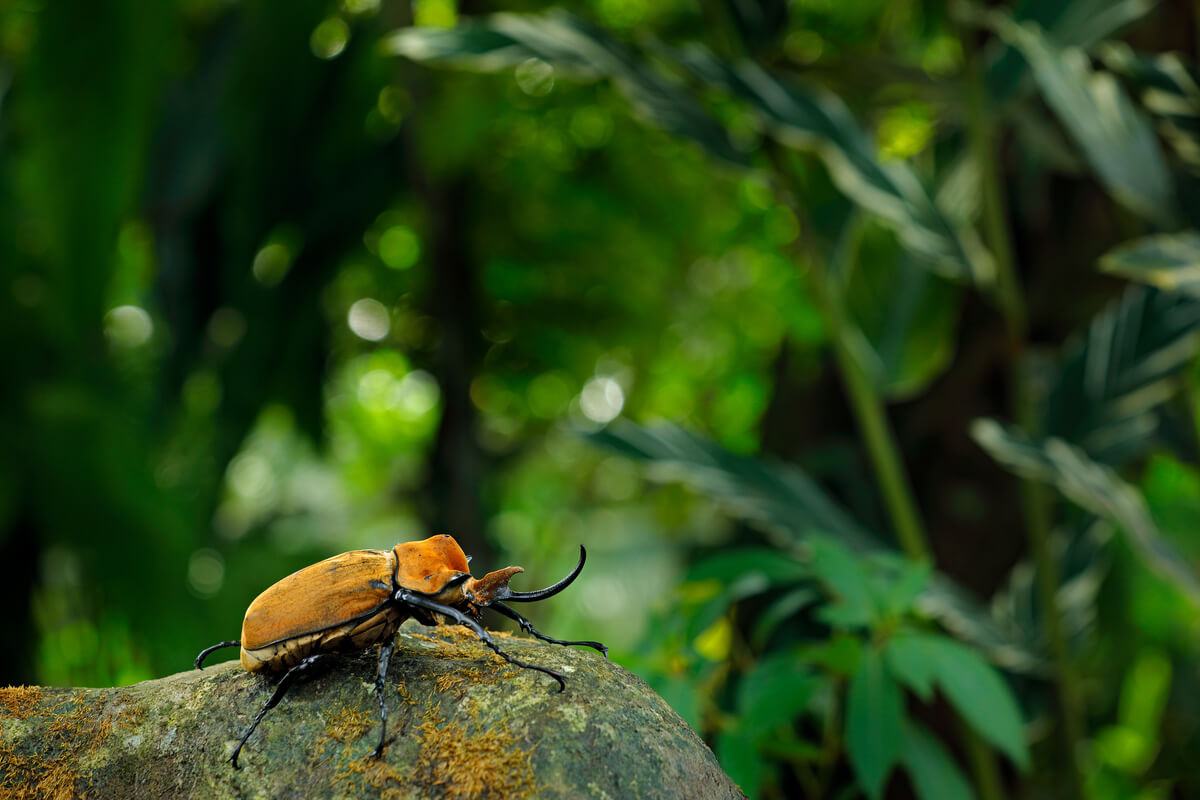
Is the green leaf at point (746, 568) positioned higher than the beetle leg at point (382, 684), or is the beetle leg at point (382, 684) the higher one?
the beetle leg at point (382, 684)

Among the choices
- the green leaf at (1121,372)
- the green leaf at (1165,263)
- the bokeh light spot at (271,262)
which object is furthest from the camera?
the bokeh light spot at (271,262)

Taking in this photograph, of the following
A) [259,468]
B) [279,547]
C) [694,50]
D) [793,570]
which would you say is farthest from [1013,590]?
[259,468]

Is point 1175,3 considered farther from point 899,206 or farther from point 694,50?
point 694,50

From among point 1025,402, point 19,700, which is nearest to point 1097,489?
point 1025,402


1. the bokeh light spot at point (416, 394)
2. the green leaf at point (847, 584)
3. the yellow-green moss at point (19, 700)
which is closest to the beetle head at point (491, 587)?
the yellow-green moss at point (19, 700)

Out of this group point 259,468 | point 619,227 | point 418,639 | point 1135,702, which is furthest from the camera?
point 259,468

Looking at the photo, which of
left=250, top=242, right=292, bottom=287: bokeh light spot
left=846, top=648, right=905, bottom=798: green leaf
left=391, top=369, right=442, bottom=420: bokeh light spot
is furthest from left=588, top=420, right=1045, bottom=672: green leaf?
left=250, top=242, right=292, bottom=287: bokeh light spot

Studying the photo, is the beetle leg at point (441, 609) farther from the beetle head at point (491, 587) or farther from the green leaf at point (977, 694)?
the green leaf at point (977, 694)
